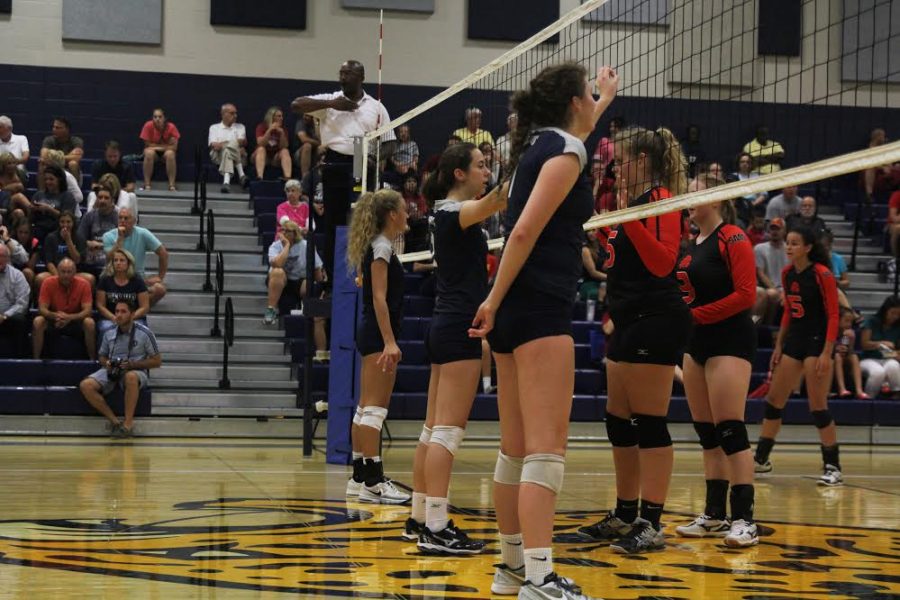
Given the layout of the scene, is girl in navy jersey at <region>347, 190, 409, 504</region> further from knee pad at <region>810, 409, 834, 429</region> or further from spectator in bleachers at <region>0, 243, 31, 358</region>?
spectator in bleachers at <region>0, 243, 31, 358</region>

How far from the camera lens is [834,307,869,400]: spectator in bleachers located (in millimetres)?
13695

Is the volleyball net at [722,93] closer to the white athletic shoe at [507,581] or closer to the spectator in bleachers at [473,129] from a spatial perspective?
the spectator in bleachers at [473,129]

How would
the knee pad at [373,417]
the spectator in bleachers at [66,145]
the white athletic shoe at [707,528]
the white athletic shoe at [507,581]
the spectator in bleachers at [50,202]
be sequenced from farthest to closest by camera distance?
the spectator in bleachers at [66,145], the spectator in bleachers at [50,202], the knee pad at [373,417], the white athletic shoe at [707,528], the white athletic shoe at [507,581]

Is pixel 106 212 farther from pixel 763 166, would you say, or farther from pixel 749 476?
pixel 749 476

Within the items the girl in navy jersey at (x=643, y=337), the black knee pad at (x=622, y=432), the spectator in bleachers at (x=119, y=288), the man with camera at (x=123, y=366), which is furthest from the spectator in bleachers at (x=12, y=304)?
the black knee pad at (x=622, y=432)

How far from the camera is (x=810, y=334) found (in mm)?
9117

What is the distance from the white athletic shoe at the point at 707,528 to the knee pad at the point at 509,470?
1916 mm

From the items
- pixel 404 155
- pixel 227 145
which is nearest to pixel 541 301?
pixel 404 155

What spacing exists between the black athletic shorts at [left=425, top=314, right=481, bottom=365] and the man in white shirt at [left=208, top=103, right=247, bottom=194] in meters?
12.5

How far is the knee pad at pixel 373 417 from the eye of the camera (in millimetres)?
7445

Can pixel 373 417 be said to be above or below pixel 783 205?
below

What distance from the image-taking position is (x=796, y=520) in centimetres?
692

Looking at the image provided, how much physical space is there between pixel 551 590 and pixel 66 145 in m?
14.2

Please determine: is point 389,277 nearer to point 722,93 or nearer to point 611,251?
point 611,251
